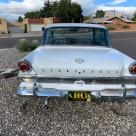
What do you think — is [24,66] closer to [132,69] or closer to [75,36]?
[132,69]

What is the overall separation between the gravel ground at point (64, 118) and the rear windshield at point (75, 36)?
125 centimetres

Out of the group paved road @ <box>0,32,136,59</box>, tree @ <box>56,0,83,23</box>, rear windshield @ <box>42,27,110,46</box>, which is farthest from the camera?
tree @ <box>56,0,83,23</box>

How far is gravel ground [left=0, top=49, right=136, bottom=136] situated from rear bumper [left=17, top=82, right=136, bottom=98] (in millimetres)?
287

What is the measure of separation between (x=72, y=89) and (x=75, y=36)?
6.45 feet

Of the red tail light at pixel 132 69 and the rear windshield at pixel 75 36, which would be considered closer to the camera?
the red tail light at pixel 132 69

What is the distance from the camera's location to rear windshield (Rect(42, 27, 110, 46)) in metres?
7.10

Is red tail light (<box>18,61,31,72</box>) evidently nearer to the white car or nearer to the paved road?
the white car

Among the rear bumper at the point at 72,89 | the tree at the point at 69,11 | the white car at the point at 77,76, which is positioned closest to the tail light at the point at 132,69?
the white car at the point at 77,76

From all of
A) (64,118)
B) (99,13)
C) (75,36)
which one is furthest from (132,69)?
(99,13)

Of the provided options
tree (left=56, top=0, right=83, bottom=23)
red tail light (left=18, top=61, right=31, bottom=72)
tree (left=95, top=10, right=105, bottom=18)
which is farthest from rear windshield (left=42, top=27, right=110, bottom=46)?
tree (left=95, top=10, right=105, bottom=18)

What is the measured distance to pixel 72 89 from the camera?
219 inches

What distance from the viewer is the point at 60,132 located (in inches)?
207

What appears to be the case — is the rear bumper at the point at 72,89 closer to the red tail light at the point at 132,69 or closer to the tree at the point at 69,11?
the red tail light at the point at 132,69

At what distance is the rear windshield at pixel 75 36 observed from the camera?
7.10 metres
